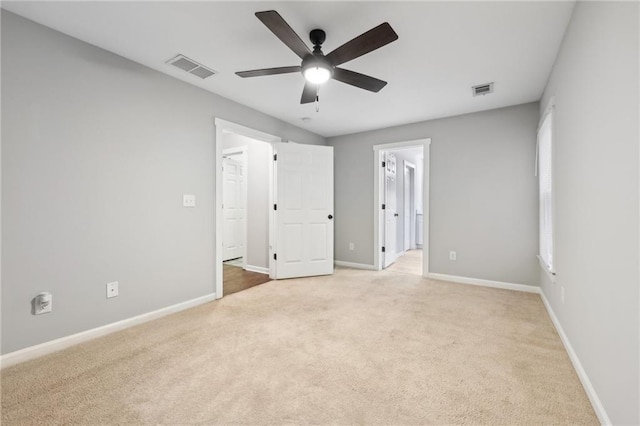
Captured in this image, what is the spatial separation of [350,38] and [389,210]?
333cm

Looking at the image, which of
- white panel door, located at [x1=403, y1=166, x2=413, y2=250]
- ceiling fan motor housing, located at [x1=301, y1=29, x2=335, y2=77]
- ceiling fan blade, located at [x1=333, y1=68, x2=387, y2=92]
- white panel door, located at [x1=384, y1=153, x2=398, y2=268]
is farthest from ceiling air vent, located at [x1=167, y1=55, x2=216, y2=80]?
white panel door, located at [x1=403, y1=166, x2=413, y2=250]

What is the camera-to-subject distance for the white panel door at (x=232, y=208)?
564cm

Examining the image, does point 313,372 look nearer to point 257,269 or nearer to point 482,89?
point 257,269

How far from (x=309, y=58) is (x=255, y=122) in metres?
1.97

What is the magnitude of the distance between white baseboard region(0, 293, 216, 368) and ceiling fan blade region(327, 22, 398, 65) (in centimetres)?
272

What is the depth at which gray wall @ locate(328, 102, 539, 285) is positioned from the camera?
3486 mm

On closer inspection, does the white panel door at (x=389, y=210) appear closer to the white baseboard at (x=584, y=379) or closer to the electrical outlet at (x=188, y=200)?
the white baseboard at (x=584, y=379)

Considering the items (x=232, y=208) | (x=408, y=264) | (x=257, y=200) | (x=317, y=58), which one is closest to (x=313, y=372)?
(x=317, y=58)

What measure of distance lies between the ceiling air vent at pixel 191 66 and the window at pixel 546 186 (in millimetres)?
3191

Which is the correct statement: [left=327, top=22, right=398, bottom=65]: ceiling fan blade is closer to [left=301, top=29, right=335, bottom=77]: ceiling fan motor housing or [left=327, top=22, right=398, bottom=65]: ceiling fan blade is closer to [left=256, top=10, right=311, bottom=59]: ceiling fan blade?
[left=301, top=29, right=335, bottom=77]: ceiling fan motor housing

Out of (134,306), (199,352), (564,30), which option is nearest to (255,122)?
(134,306)

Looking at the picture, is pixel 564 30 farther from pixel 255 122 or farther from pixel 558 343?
pixel 255 122

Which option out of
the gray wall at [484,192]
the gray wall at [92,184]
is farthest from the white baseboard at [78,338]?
the gray wall at [484,192]

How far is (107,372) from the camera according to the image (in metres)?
1.79
